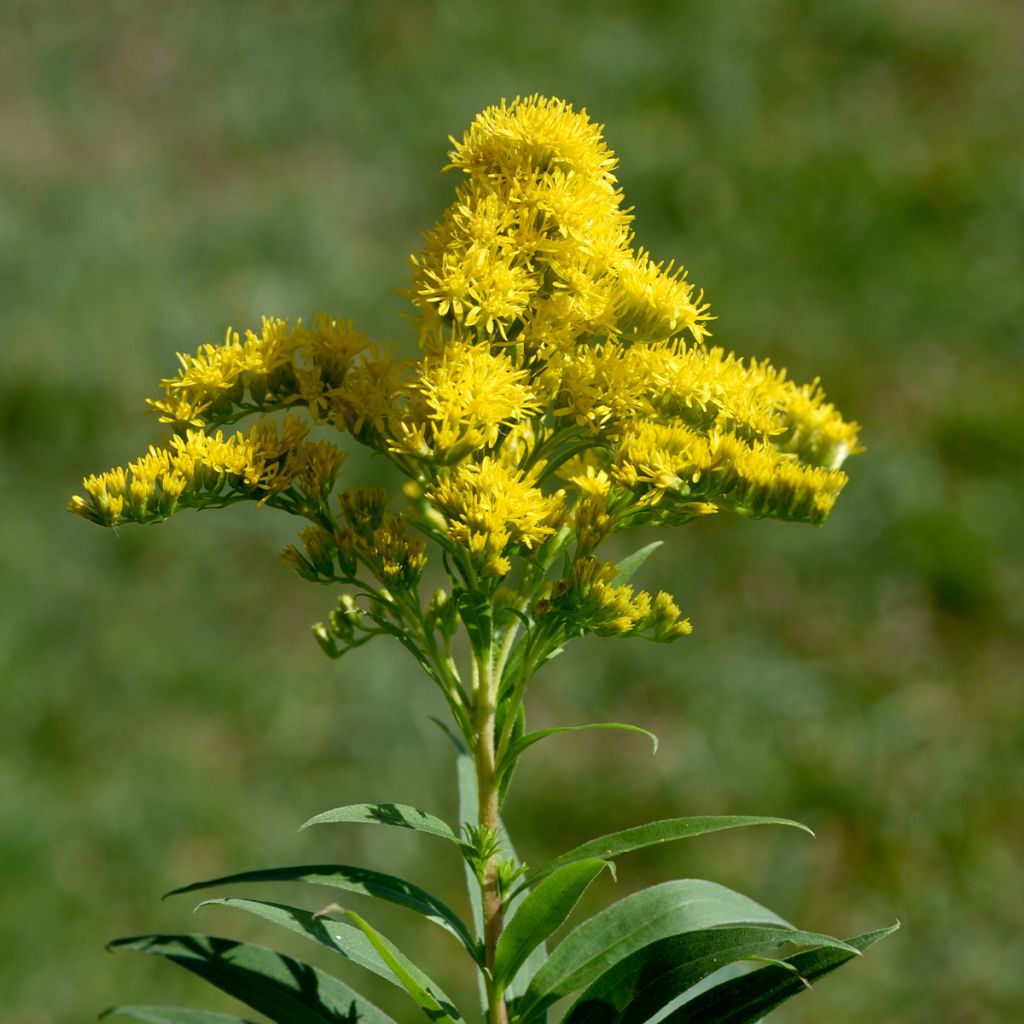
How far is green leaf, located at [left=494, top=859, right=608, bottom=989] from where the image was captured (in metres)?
1.87

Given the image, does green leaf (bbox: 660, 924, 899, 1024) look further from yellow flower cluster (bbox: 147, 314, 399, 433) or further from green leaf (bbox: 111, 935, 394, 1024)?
yellow flower cluster (bbox: 147, 314, 399, 433)

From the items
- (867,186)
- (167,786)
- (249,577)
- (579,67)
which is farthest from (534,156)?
(579,67)

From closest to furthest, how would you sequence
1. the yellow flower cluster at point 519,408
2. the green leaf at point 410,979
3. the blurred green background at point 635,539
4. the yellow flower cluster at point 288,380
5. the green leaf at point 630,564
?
the green leaf at point 410,979
the yellow flower cluster at point 519,408
the yellow flower cluster at point 288,380
the green leaf at point 630,564
the blurred green background at point 635,539

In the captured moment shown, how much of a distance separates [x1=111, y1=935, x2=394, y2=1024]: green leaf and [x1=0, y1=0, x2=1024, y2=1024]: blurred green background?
2.96 metres

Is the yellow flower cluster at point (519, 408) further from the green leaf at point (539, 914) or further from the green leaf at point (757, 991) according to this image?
the green leaf at point (757, 991)

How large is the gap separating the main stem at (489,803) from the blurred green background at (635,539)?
2.78m

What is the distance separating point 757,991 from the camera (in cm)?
190

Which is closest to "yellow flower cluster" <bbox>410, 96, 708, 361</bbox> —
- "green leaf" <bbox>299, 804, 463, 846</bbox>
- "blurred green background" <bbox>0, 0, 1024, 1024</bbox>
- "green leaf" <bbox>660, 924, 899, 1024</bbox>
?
"green leaf" <bbox>299, 804, 463, 846</bbox>

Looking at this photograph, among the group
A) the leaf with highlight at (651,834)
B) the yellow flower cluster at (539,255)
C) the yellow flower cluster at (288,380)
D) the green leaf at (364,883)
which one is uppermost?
the yellow flower cluster at (539,255)

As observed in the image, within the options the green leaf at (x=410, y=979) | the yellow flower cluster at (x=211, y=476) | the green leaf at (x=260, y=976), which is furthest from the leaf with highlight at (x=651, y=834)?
the yellow flower cluster at (x=211, y=476)

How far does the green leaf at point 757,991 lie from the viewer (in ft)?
6.06

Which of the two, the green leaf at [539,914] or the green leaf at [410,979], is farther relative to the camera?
the green leaf at [539,914]

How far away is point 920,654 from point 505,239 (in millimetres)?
4406

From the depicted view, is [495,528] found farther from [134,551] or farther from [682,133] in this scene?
[682,133]
